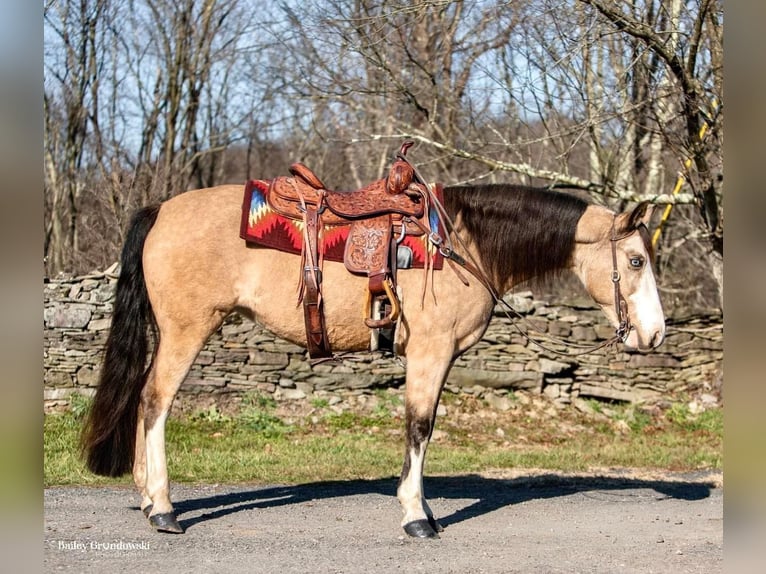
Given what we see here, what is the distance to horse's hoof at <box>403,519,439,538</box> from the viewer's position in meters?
4.90

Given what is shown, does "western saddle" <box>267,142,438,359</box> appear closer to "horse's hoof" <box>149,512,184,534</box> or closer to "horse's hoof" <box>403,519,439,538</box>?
"horse's hoof" <box>403,519,439,538</box>

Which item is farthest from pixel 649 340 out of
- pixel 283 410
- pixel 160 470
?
pixel 283 410

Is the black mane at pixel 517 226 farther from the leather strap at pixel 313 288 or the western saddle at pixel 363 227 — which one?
the leather strap at pixel 313 288

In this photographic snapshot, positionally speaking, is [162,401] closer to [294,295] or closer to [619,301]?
[294,295]

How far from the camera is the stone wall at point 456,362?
9.69 m

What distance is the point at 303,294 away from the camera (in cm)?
503

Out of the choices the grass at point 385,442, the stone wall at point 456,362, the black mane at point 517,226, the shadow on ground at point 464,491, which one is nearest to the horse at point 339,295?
the black mane at point 517,226

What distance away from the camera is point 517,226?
5258mm

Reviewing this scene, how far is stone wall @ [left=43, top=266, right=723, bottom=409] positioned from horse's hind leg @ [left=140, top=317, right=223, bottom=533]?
14.3 ft

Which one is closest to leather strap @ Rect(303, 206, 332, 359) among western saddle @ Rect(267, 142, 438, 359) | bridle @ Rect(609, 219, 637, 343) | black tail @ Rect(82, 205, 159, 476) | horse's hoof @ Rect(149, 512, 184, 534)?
western saddle @ Rect(267, 142, 438, 359)

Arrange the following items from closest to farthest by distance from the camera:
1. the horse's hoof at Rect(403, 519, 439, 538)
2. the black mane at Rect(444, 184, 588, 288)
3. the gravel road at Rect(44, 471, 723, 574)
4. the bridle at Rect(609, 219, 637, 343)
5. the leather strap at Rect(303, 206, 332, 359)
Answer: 1. the gravel road at Rect(44, 471, 723, 574)
2. the horse's hoof at Rect(403, 519, 439, 538)
3. the leather strap at Rect(303, 206, 332, 359)
4. the bridle at Rect(609, 219, 637, 343)
5. the black mane at Rect(444, 184, 588, 288)

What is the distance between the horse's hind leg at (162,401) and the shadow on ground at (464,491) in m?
0.31
